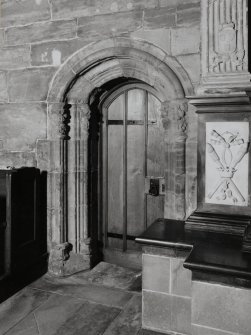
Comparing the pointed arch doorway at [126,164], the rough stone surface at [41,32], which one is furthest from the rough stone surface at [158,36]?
the rough stone surface at [41,32]

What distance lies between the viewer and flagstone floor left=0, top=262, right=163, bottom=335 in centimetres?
257

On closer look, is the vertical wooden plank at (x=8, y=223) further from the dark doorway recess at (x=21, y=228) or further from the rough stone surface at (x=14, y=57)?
the rough stone surface at (x=14, y=57)

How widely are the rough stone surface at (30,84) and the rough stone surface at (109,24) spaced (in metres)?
0.55

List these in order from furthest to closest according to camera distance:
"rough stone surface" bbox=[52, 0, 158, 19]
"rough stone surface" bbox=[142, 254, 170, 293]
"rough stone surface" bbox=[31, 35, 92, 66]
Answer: "rough stone surface" bbox=[31, 35, 92, 66]
"rough stone surface" bbox=[52, 0, 158, 19]
"rough stone surface" bbox=[142, 254, 170, 293]

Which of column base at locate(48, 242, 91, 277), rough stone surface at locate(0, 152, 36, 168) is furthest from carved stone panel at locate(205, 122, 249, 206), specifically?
rough stone surface at locate(0, 152, 36, 168)

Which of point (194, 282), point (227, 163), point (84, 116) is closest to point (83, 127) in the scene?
point (84, 116)

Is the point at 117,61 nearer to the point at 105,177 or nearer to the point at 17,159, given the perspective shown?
the point at 105,177

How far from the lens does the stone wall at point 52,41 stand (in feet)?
10.3

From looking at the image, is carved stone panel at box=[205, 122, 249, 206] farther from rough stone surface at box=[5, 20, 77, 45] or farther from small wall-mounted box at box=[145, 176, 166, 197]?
rough stone surface at box=[5, 20, 77, 45]

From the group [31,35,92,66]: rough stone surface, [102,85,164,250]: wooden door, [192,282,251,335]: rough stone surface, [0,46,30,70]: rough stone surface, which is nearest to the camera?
[192,282,251,335]: rough stone surface

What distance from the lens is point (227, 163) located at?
2.53m

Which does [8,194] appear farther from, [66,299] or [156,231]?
[156,231]

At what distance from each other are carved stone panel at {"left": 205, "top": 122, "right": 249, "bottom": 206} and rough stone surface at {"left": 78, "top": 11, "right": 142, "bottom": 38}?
1.41m

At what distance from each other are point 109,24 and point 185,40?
2.62 feet
